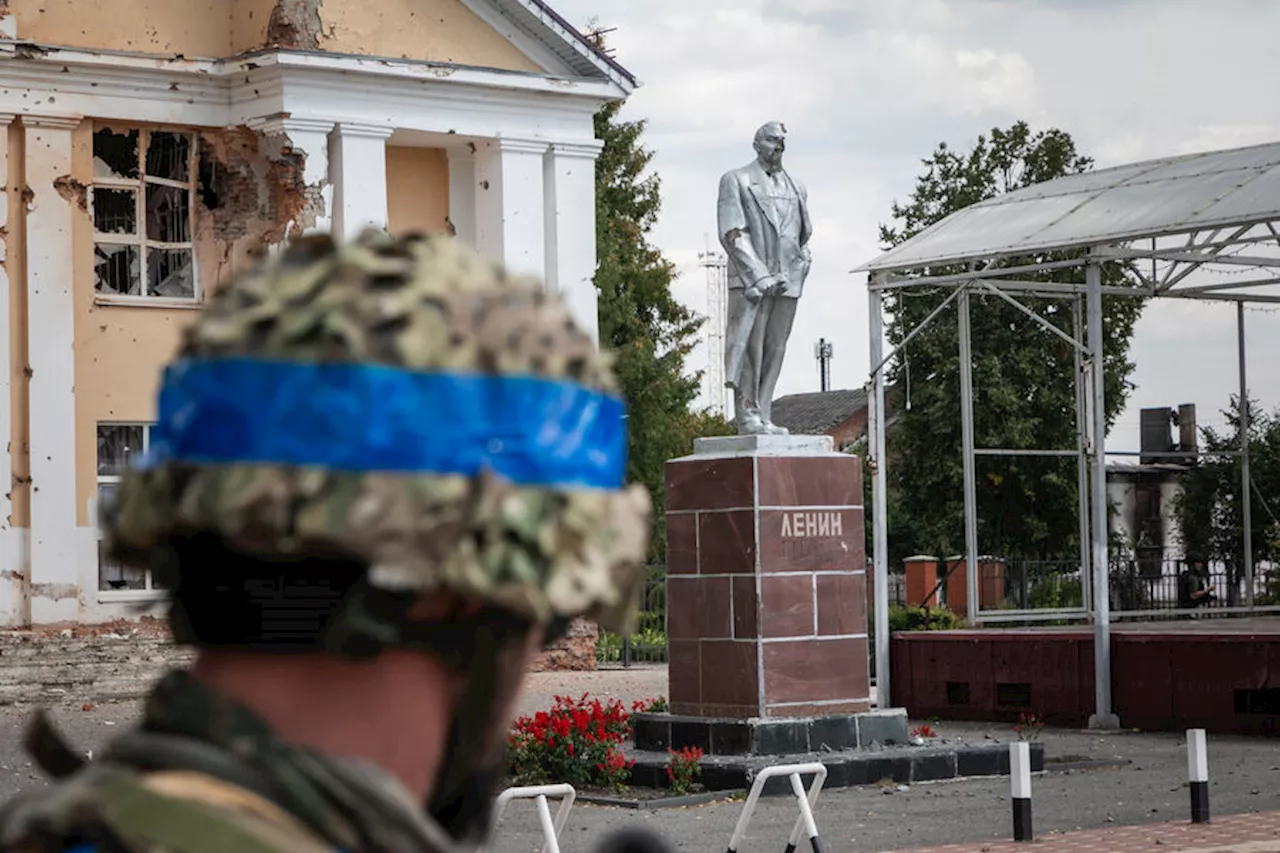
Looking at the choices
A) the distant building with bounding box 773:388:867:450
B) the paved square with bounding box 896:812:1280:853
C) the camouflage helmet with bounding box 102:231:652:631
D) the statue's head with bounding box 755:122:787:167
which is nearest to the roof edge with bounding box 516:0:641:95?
the statue's head with bounding box 755:122:787:167

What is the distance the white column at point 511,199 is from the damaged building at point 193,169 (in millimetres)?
28

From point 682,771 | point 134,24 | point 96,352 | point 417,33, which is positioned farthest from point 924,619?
point 682,771

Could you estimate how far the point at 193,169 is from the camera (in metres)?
25.4

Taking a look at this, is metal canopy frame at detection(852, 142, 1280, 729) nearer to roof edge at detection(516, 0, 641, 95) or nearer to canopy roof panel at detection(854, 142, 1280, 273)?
canopy roof panel at detection(854, 142, 1280, 273)

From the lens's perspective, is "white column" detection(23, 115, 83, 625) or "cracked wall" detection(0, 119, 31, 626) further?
"white column" detection(23, 115, 83, 625)

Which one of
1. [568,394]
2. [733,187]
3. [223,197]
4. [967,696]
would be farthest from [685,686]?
[568,394]

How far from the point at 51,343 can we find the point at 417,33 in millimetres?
5909

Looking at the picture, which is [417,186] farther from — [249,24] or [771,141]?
[771,141]

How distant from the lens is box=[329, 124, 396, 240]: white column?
1005 inches

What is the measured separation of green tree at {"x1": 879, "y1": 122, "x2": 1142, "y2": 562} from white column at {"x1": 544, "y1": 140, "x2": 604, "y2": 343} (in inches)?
442

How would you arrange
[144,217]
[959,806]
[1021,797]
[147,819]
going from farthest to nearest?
1. [144,217]
2. [959,806]
3. [1021,797]
4. [147,819]

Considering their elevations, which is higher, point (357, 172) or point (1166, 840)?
point (357, 172)

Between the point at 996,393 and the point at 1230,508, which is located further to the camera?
the point at 996,393

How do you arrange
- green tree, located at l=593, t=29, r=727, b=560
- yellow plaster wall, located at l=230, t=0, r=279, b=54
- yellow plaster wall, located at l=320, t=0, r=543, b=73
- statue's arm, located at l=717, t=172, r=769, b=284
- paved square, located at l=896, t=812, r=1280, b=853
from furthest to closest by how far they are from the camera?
green tree, located at l=593, t=29, r=727, b=560 → yellow plaster wall, located at l=320, t=0, r=543, b=73 → yellow plaster wall, located at l=230, t=0, r=279, b=54 → statue's arm, located at l=717, t=172, r=769, b=284 → paved square, located at l=896, t=812, r=1280, b=853
